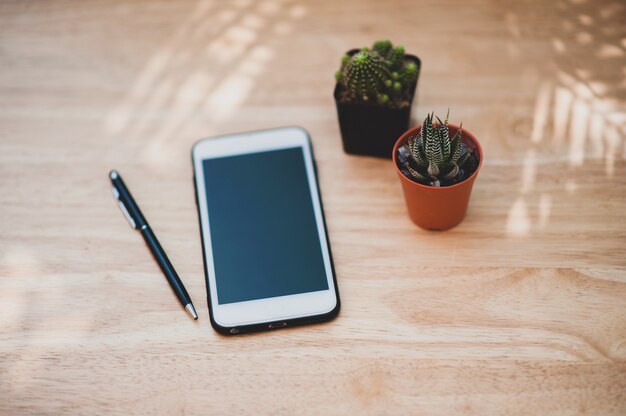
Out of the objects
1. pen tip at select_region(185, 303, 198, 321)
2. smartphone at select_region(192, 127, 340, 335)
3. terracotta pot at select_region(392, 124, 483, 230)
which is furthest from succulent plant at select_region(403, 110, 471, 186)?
pen tip at select_region(185, 303, 198, 321)

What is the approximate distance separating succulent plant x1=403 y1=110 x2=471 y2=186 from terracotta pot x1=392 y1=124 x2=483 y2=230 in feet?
0.05

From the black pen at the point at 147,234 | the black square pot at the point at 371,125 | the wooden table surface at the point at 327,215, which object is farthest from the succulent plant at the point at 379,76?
the black pen at the point at 147,234

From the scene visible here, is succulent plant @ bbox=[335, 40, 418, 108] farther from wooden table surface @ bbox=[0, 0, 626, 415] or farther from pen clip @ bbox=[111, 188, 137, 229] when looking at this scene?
pen clip @ bbox=[111, 188, 137, 229]

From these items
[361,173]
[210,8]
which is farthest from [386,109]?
[210,8]

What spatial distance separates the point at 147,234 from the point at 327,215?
0.27 metres

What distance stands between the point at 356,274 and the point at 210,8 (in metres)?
0.63

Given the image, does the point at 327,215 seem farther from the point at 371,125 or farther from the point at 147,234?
the point at 147,234

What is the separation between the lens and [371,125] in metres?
0.84

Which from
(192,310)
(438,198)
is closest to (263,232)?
(192,310)

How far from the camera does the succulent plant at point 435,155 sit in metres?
0.71

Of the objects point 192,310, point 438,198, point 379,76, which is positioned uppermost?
point 379,76

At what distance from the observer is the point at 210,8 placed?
3.62 ft

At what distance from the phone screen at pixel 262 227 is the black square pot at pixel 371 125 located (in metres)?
0.08

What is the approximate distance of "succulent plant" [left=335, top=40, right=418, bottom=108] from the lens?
768 mm
